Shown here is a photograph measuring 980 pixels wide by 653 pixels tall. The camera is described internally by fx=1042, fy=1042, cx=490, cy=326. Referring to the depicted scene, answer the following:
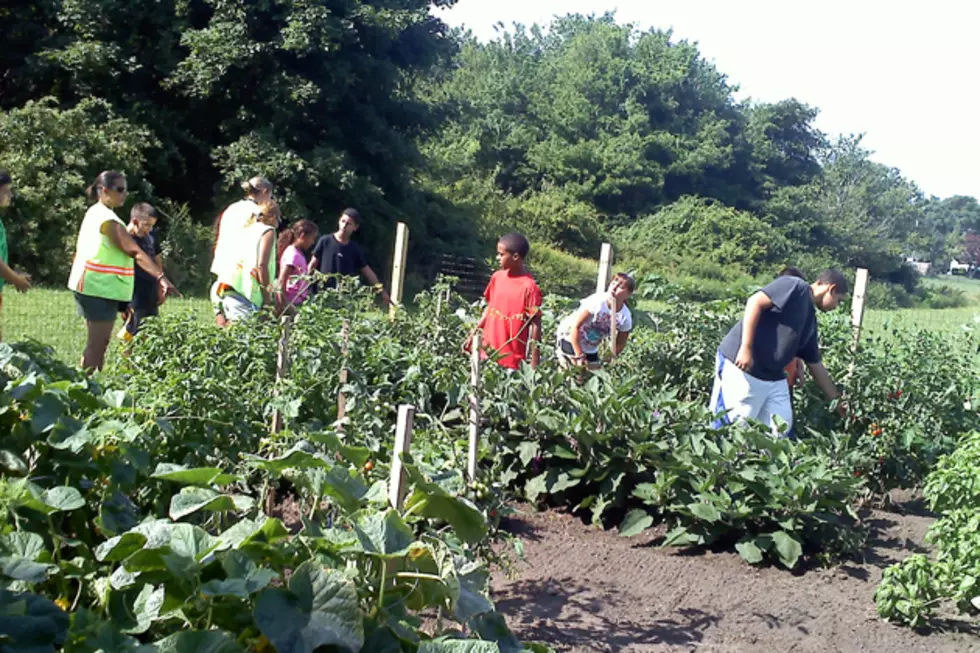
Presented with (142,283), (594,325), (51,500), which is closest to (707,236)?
(594,325)

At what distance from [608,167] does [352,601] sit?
134ft

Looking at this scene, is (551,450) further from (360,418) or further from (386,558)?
(386,558)

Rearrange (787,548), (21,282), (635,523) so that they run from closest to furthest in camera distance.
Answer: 1. (787,548)
2. (635,523)
3. (21,282)

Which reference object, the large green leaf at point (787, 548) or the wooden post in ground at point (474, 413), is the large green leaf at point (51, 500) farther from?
the large green leaf at point (787, 548)

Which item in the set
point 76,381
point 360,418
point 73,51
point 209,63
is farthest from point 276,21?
point 76,381

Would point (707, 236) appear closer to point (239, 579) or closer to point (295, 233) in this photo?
point (295, 233)

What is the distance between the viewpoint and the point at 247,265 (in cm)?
643

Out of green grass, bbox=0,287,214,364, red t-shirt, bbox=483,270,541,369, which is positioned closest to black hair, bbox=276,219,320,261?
green grass, bbox=0,287,214,364

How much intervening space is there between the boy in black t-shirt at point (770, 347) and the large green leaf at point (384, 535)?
12.5 feet

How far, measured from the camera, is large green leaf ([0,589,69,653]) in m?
1.55

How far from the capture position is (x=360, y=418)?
439 cm

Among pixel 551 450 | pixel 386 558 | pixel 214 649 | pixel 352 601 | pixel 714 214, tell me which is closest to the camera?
pixel 214 649

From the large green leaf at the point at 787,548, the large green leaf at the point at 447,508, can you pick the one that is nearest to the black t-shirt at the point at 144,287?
the large green leaf at the point at 787,548

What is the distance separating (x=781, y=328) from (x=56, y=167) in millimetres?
13103
